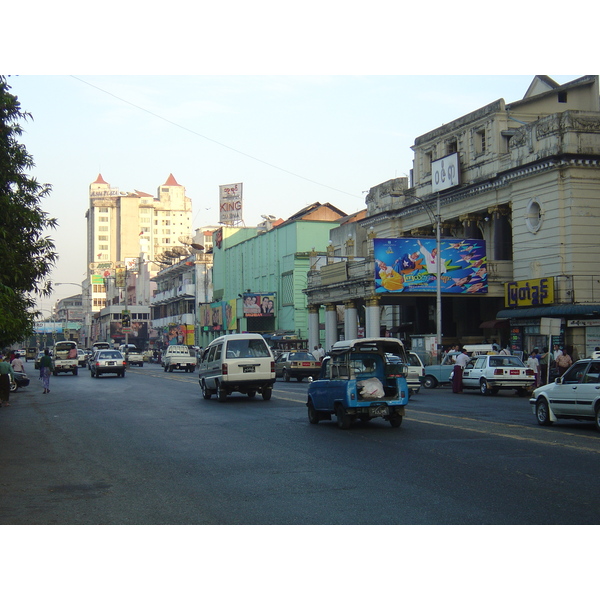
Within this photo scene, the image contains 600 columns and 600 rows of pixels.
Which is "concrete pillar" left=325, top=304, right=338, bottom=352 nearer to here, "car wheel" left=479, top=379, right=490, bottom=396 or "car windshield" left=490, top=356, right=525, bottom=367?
"car wheel" left=479, top=379, right=490, bottom=396

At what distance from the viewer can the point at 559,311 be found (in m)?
37.5

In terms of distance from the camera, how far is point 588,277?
39000mm

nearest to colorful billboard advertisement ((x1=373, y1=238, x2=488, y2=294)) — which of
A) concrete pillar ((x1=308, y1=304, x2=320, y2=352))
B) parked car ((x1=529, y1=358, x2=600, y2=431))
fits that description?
concrete pillar ((x1=308, y1=304, x2=320, y2=352))

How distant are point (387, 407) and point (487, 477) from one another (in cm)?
689

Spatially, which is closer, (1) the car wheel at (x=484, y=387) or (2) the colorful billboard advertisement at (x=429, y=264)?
(1) the car wheel at (x=484, y=387)

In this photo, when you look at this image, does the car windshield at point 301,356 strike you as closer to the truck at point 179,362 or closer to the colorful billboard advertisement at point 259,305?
the truck at point 179,362

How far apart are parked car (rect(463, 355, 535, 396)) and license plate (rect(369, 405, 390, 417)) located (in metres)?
14.3

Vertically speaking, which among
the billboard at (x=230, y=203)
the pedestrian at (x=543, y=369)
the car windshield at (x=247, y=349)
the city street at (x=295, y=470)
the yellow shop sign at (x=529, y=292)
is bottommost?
the city street at (x=295, y=470)

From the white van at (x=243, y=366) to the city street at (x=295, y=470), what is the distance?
4.54 meters

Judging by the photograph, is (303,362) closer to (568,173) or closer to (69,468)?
(568,173)

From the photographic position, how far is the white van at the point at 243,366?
2764 cm

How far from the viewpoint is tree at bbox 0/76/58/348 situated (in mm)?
16328

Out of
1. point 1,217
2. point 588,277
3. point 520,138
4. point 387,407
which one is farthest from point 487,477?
point 520,138

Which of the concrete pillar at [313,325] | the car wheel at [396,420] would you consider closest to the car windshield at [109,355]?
the concrete pillar at [313,325]
